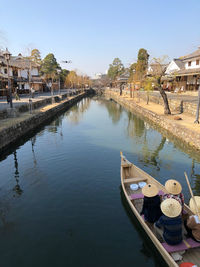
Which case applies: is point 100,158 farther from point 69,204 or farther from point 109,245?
point 109,245

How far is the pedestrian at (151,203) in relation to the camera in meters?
5.85

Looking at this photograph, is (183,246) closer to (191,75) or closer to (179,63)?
(191,75)

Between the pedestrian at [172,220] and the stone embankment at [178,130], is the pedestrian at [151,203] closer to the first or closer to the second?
the pedestrian at [172,220]

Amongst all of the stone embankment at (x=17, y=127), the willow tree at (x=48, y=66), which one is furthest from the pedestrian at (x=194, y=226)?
the willow tree at (x=48, y=66)

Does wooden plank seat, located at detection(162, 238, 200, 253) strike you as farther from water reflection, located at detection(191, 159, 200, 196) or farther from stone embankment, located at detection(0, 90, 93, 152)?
stone embankment, located at detection(0, 90, 93, 152)

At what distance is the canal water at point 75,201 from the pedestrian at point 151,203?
92 cm

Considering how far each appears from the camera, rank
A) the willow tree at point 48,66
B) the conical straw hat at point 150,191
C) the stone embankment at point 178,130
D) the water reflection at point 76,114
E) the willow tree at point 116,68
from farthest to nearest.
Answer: the willow tree at point 116,68
the willow tree at point 48,66
the water reflection at point 76,114
the stone embankment at point 178,130
the conical straw hat at point 150,191

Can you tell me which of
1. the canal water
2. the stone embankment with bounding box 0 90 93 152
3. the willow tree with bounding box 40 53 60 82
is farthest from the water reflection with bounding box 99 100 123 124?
the willow tree with bounding box 40 53 60 82

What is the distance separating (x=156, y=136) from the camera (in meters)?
18.8

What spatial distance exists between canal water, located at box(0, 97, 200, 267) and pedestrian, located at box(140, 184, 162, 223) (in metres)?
0.92

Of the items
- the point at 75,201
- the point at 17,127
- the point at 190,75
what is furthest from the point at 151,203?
the point at 190,75

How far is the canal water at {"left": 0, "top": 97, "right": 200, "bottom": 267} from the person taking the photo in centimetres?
587

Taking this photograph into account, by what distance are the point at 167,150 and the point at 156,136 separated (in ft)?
12.6

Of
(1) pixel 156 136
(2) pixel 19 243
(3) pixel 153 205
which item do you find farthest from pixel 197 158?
(2) pixel 19 243
